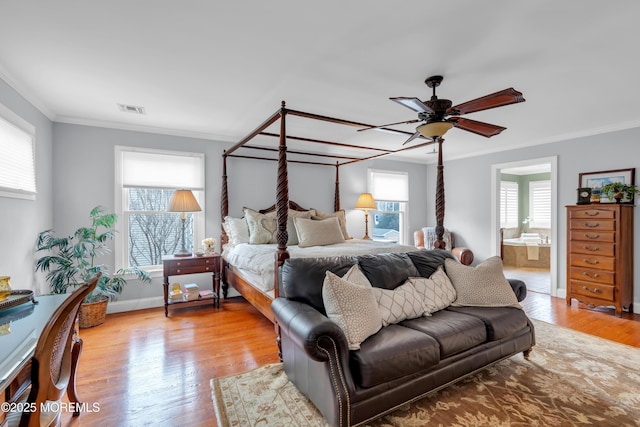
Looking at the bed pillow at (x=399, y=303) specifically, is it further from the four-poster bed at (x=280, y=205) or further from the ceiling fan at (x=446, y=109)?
the ceiling fan at (x=446, y=109)

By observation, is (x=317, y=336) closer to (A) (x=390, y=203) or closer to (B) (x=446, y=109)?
(B) (x=446, y=109)

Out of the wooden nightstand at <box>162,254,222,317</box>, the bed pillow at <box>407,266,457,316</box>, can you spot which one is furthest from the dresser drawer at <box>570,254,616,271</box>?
the wooden nightstand at <box>162,254,222,317</box>

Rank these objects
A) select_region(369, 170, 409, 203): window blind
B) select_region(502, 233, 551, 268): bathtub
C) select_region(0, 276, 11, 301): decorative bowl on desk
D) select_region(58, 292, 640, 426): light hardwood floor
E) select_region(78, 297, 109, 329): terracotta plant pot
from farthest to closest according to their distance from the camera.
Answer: select_region(502, 233, 551, 268): bathtub < select_region(369, 170, 409, 203): window blind < select_region(78, 297, 109, 329): terracotta plant pot < select_region(58, 292, 640, 426): light hardwood floor < select_region(0, 276, 11, 301): decorative bowl on desk

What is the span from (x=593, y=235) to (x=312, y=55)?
4278 millimetres

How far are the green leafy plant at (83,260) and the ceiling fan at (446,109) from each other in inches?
134

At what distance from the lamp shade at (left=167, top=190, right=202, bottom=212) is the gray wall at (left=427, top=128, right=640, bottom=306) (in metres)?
4.00

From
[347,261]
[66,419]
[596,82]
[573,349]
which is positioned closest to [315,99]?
[347,261]

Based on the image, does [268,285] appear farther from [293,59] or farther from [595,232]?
[595,232]

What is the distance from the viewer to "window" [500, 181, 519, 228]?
7.93 meters

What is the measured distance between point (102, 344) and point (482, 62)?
420 cm

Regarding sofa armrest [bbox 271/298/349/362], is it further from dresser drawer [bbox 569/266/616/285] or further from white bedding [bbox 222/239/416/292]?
dresser drawer [bbox 569/266/616/285]

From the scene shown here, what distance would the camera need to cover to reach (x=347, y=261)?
97.0 inches

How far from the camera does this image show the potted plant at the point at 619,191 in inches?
155

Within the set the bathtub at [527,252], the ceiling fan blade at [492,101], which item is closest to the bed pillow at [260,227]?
the ceiling fan blade at [492,101]
